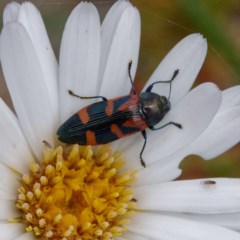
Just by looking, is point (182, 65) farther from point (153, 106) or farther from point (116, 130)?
point (116, 130)

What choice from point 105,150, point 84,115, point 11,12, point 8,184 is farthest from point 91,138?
point 11,12

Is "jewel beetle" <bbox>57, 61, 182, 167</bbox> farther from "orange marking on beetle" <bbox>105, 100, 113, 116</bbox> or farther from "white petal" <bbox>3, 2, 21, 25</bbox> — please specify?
"white petal" <bbox>3, 2, 21, 25</bbox>

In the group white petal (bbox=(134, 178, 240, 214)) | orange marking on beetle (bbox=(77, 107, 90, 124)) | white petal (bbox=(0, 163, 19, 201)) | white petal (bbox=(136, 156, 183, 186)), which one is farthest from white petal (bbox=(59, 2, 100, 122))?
white petal (bbox=(134, 178, 240, 214))

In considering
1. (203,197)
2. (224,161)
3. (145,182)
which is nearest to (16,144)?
(145,182)

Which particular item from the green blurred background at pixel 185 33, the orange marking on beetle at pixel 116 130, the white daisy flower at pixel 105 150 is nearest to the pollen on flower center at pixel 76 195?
the white daisy flower at pixel 105 150

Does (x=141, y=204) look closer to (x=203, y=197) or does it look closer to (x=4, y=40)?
(x=203, y=197)
